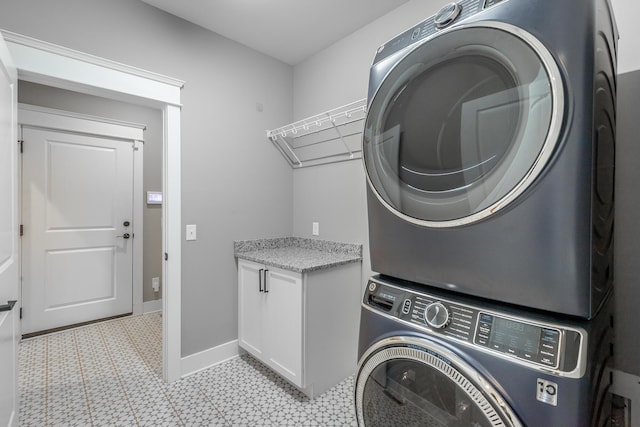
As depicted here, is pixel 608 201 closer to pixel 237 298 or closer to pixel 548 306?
pixel 548 306

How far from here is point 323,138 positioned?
94.5 inches

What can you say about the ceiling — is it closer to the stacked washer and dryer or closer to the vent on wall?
the vent on wall

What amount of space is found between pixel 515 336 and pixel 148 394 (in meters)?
2.16

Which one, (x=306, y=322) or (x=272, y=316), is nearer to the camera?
(x=306, y=322)

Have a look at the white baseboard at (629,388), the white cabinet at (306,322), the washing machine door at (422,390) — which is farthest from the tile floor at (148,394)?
the white baseboard at (629,388)

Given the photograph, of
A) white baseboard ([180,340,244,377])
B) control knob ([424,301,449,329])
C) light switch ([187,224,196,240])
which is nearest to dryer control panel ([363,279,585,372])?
control knob ([424,301,449,329])

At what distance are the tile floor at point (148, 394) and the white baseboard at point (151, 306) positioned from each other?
0.86 meters

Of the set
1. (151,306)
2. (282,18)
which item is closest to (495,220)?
(282,18)

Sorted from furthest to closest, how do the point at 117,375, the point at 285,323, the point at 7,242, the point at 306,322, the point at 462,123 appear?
1. the point at 117,375
2. the point at 285,323
3. the point at 306,322
4. the point at 7,242
5. the point at 462,123

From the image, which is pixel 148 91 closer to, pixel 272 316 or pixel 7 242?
pixel 7 242

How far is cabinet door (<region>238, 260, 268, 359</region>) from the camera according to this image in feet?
6.79

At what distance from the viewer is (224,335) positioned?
2289mm

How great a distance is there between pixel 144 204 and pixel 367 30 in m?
3.04

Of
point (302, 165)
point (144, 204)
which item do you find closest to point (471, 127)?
point (302, 165)
